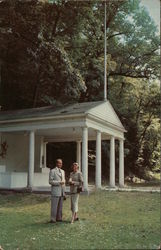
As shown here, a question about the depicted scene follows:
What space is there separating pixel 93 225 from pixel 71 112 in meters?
3.49

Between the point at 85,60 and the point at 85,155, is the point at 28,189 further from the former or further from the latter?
the point at 85,60

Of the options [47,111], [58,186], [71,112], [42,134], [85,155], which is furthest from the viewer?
[42,134]

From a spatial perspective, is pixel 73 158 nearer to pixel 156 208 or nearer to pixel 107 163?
pixel 107 163

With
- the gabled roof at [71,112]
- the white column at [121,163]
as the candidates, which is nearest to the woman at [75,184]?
the white column at [121,163]

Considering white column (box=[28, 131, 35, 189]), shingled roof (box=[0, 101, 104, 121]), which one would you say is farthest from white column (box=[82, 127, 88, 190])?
white column (box=[28, 131, 35, 189])

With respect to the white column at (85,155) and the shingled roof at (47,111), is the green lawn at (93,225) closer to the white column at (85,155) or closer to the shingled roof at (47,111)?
the white column at (85,155)

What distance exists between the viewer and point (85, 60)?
19.3 ft

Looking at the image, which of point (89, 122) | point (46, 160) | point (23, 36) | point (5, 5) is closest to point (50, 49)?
point (23, 36)

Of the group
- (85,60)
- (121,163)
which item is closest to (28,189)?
(121,163)

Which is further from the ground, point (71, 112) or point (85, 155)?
point (71, 112)

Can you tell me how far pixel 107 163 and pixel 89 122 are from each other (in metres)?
1.75

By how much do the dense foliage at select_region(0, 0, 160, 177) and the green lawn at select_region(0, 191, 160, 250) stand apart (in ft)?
1.60

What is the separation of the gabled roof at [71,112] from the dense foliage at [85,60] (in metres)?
0.18

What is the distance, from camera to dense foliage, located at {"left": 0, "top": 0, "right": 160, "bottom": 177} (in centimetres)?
459
